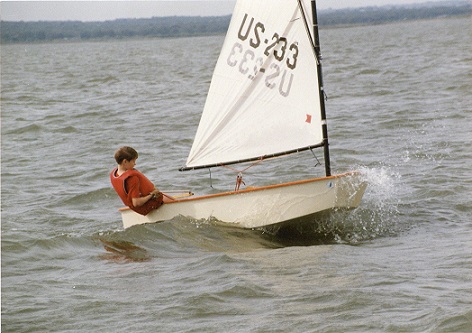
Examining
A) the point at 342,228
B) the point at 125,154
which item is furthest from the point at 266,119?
the point at 125,154

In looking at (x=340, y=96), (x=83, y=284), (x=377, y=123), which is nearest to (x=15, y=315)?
(x=83, y=284)

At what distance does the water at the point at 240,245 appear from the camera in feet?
20.4

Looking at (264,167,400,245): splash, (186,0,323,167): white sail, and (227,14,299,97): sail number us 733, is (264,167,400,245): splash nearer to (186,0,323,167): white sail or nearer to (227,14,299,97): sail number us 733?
(186,0,323,167): white sail

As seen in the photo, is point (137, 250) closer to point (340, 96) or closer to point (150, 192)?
→ point (150, 192)

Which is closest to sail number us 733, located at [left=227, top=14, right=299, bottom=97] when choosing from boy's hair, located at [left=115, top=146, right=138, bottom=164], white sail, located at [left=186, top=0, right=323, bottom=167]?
white sail, located at [left=186, top=0, right=323, bottom=167]

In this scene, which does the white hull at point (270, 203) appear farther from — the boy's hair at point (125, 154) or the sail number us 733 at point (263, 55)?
the sail number us 733 at point (263, 55)

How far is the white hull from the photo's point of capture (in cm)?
840

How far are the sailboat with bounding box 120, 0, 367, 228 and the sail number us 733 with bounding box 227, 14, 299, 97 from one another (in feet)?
0.03

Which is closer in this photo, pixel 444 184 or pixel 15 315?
pixel 15 315

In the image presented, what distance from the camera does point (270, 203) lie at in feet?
28.2

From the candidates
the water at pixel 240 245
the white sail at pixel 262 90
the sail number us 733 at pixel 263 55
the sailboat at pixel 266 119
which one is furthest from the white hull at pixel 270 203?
the sail number us 733 at pixel 263 55

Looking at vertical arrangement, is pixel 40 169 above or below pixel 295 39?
below

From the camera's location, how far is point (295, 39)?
878 centimetres

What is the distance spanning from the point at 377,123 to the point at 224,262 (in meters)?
9.95
